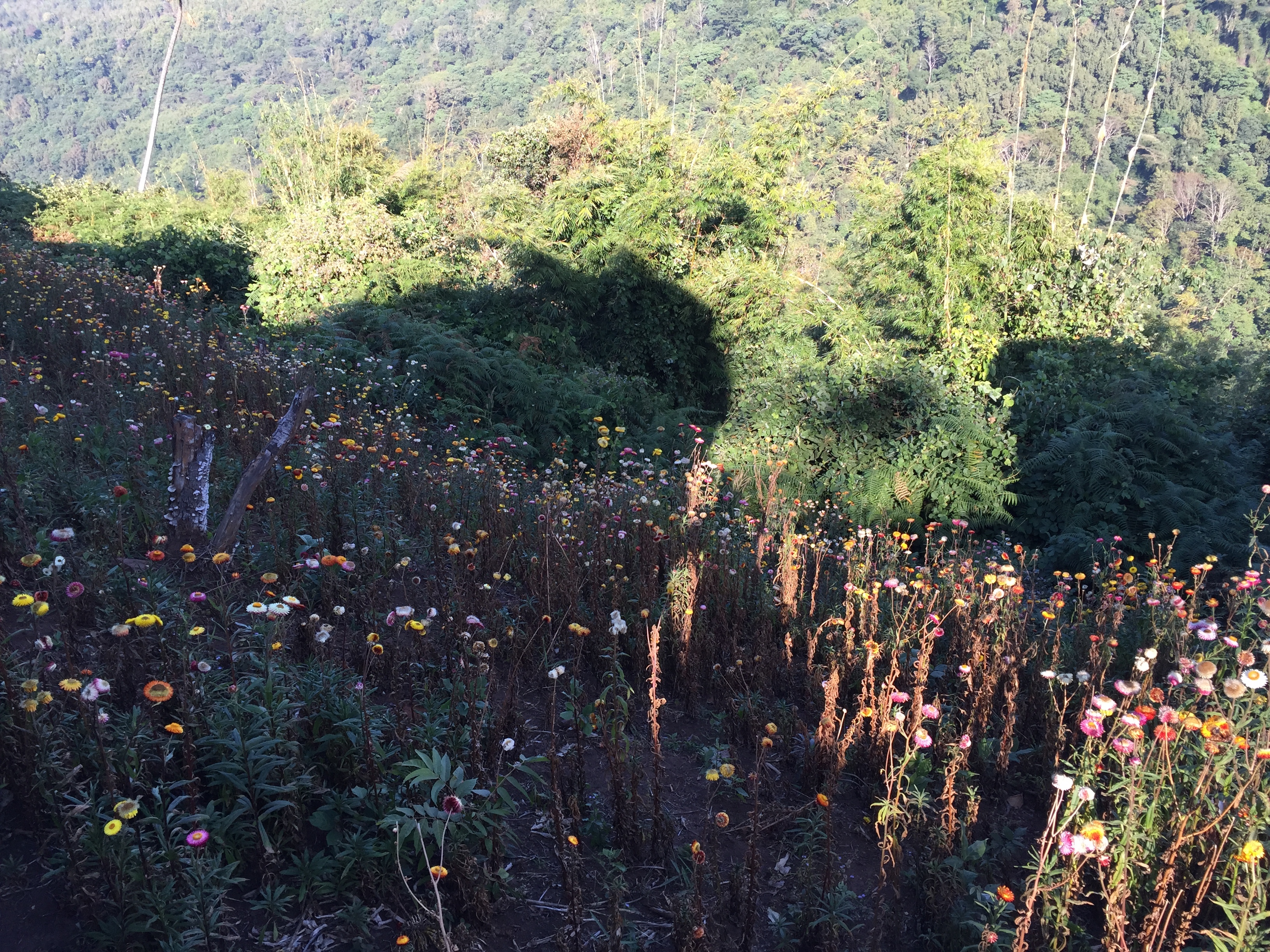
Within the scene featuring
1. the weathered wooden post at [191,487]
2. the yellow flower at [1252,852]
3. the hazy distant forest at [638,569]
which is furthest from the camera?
the weathered wooden post at [191,487]

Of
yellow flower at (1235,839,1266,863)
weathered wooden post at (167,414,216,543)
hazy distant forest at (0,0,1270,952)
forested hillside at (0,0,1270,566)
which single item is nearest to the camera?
yellow flower at (1235,839,1266,863)

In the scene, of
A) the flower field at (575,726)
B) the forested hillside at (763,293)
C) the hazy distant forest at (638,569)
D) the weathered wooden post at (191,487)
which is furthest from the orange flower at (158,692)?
the forested hillside at (763,293)

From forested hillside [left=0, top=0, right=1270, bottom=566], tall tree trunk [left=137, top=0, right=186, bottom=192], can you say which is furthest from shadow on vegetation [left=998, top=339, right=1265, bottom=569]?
tall tree trunk [left=137, top=0, right=186, bottom=192]

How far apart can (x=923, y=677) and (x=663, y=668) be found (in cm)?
93

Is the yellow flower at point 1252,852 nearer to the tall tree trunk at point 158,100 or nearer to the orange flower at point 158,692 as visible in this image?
the orange flower at point 158,692

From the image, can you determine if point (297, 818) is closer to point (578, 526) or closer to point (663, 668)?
point (663, 668)

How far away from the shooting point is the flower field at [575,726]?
172 cm

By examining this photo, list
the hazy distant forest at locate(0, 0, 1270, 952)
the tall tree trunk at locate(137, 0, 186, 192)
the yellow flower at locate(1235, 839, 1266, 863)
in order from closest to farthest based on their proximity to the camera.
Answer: the yellow flower at locate(1235, 839, 1266, 863) < the hazy distant forest at locate(0, 0, 1270, 952) < the tall tree trunk at locate(137, 0, 186, 192)

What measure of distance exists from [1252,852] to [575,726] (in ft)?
5.15

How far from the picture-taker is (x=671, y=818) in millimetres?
2166

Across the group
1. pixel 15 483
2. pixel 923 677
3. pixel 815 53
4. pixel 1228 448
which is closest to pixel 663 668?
pixel 923 677

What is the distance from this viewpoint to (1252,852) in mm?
1497

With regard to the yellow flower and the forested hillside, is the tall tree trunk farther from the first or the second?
the yellow flower

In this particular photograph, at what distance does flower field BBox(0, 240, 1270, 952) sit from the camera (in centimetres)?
172
